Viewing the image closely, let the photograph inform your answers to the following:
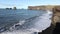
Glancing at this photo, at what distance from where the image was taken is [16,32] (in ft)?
11.7

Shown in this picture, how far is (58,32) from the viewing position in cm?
312

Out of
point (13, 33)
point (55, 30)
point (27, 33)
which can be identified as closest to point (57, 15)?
point (55, 30)

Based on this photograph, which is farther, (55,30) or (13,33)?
(13,33)

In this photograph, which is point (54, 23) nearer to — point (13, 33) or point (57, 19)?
point (57, 19)

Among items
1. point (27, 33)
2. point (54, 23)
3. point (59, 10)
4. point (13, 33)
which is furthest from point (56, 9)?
point (13, 33)

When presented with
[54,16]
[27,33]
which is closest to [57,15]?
[54,16]

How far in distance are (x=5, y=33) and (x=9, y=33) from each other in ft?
0.29

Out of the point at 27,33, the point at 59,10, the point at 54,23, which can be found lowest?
the point at 27,33

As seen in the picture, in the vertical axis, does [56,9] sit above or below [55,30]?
above

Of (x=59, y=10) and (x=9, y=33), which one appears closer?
(x=59, y=10)

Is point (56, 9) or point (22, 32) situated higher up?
point (56, 9)

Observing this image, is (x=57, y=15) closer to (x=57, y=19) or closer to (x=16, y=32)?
(x=57, y=19)

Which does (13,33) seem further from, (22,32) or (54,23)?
(54,23)

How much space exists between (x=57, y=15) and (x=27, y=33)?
0.82 m
